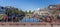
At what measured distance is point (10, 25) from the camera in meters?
11.5

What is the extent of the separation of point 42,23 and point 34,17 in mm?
370

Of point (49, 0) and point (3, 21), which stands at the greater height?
point (49, 0)

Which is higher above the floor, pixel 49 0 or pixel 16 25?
pixel 49 0

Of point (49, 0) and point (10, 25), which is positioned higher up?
point (49, 0)

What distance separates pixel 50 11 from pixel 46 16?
0.24m

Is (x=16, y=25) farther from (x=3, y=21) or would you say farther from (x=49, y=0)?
(x=49, y=0)

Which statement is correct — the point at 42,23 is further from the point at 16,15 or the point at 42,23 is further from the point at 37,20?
the point at 16,15

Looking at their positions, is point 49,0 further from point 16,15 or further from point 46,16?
point 16,15

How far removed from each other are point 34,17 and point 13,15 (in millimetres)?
779

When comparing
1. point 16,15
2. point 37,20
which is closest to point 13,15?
point 16,15

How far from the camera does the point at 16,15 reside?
38.2 ft

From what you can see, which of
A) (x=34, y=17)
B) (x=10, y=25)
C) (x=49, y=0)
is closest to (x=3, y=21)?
(x=10, y=25)

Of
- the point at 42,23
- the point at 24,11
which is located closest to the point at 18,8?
the point at 24,11

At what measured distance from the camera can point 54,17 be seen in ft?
38.2
